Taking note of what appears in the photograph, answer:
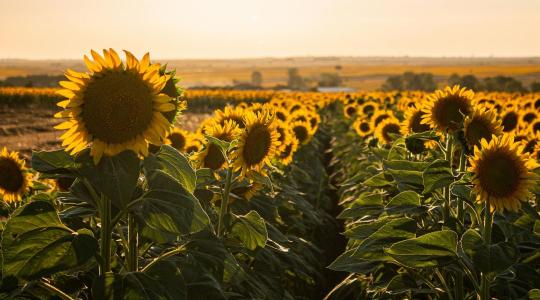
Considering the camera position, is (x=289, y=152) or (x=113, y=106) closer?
(x=113, y=106)

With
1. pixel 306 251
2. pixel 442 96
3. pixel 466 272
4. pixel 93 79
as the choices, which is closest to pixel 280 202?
pixel 306 251

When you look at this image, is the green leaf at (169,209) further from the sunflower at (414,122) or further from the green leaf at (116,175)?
the sunflower at (414,122)

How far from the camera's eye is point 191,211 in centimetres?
212

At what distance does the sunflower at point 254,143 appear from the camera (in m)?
3.34

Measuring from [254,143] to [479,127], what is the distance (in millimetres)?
1470

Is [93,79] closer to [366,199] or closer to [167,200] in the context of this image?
[167,200]

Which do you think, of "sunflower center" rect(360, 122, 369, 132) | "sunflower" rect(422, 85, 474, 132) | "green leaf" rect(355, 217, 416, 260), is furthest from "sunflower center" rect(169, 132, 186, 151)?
"sunflower center" rect(360, 122, 369, 132)

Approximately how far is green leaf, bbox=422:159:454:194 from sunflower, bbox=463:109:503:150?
1.56 feet

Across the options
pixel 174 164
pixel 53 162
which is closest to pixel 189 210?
pixel 174 164

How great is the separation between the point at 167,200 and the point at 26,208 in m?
0.57

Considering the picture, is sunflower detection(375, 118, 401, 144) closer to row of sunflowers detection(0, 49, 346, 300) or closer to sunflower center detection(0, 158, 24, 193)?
sunflower center detection(0, 158, 24, 193)

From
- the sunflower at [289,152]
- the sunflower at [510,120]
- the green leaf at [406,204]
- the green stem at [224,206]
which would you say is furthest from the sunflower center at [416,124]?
the sunflower at [510,120]

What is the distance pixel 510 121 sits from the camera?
8.14 m

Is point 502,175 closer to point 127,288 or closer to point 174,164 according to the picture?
point 174,164
